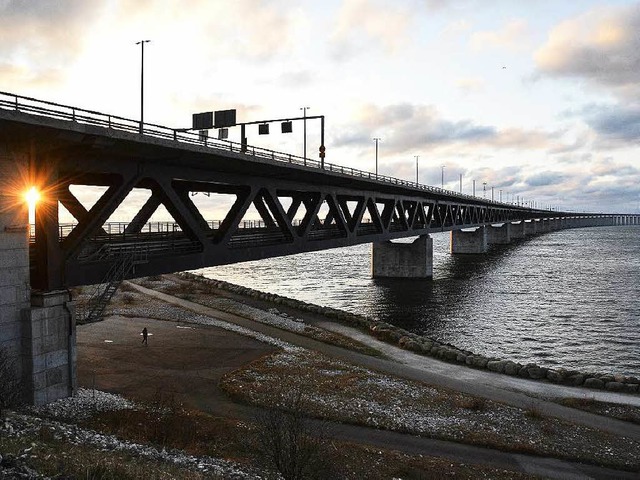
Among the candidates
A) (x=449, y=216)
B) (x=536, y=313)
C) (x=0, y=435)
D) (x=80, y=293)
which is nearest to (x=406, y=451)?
(x=0, y=435)

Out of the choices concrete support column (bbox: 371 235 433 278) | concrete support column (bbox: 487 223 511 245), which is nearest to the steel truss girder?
concrete support column (bbox: 371 235 433 278)

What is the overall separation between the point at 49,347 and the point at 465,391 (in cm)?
2077

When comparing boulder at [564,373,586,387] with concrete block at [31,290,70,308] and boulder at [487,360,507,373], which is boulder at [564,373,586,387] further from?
concrete block at [31,290,70,308]

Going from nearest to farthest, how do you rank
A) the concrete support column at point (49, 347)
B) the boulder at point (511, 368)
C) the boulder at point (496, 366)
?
the concrete support column at point (49, 347)
the boulder at point (511, 368)
the boulder at point (496, 366)

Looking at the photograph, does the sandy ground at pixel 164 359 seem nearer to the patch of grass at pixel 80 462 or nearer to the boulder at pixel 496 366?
the patch of grass at pixel 80 462

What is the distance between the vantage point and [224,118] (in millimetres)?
36094

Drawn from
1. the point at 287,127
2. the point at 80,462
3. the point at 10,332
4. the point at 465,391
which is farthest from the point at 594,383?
the point at 10,332

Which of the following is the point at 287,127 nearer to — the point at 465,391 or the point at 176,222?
the point at 176,222

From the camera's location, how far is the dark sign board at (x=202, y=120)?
119 feet

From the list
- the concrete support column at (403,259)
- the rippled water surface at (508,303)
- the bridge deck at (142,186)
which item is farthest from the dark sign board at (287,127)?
the concrete support column at (403,259)

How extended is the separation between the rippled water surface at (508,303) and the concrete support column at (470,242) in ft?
96.2

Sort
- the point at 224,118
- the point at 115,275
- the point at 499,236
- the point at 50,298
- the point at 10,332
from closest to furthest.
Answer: the point at 10,332
the point at 50,298
the point at 115,275
the point at 224,118
the point at 499,236

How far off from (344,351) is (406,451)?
1552 centimetres

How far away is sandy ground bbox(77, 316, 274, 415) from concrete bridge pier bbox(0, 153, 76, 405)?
325 centimetres
